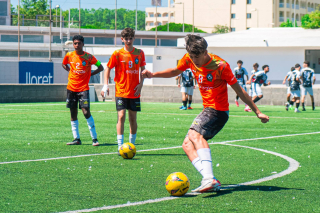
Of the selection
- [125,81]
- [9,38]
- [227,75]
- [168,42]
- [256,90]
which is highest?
[168,42]

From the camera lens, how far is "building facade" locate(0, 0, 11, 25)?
68.9 m

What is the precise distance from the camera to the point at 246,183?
19.8 ft

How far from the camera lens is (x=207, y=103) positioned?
580cm

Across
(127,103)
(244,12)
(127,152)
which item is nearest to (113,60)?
(127,103)

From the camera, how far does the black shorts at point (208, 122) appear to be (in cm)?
566

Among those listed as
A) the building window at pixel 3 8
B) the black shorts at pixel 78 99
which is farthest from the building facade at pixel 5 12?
the black shorts at pixel 78 99

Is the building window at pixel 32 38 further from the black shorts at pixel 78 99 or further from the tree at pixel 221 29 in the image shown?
the black shorts at pixel 78 99

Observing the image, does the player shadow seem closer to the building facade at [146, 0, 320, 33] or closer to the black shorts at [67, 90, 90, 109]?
the black shorts at [67, 90, 90, 109]

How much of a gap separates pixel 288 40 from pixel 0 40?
132ft

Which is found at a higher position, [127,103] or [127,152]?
[127,103]

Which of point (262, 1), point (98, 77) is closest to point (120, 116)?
point (98, 77)

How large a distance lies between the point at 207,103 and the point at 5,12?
2754 inches

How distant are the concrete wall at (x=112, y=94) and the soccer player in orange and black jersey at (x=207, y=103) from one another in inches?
794

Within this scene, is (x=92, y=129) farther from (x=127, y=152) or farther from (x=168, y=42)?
(x=168, y=42)
